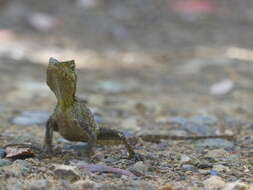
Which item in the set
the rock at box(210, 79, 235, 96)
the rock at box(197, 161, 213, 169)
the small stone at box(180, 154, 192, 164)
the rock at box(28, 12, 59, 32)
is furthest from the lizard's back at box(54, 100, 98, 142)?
the rock at box(28, 12, 59, 32)

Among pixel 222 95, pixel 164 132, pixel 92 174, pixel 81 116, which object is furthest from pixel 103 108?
pixel 92 174

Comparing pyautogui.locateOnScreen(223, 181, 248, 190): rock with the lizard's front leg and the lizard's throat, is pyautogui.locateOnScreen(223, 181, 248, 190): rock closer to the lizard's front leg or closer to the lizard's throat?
the lizard's throat

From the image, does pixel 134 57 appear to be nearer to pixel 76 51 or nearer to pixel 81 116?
pixel 76 51

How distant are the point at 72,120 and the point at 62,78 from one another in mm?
346

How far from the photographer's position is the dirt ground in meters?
3.55

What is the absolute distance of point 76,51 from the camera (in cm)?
884

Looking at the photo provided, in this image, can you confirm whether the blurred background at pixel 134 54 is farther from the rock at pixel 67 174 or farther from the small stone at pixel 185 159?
the rock at pixel 67 174

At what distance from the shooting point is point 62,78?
145 inches

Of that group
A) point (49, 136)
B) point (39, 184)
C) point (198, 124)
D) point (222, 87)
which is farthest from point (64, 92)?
point (222, 87)

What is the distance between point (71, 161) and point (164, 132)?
1540 millimetres

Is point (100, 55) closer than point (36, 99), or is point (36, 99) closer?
point (36, 99)

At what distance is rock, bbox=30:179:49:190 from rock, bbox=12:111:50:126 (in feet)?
6.51

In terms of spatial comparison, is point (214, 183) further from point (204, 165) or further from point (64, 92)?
point (64, 92)

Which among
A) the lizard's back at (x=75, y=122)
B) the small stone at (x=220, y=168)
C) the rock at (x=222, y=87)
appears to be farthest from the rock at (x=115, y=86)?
the small stone at (x=220, y=168)
